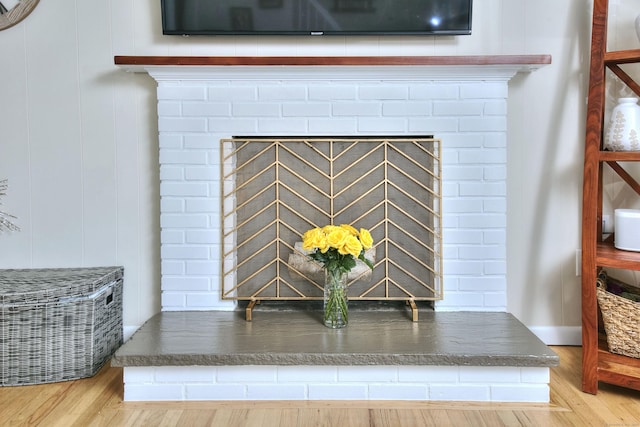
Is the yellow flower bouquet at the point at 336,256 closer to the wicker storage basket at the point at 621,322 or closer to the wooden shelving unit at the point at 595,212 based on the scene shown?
the wooden shelving unit at the point at 595,212

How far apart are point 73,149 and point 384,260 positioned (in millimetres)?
1383

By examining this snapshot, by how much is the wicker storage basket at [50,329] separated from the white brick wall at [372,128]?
1.20ft

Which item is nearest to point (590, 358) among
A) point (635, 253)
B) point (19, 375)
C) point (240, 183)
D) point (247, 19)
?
point (635, 253)

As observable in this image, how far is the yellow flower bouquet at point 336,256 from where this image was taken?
193 centimetres

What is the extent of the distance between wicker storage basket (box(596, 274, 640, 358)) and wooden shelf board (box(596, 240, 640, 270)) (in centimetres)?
15

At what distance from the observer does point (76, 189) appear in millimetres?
2328

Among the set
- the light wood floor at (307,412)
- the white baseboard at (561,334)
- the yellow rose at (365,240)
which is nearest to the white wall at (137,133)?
the white baseboard at (561,334)

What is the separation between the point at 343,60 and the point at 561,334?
4.82 ft

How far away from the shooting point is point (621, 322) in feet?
6.41

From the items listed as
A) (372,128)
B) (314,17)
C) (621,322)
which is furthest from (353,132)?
(621,322)

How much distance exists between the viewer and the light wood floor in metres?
1.69

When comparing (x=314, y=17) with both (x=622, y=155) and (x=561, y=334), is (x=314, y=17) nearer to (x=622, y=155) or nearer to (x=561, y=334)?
(x=622, y=155)

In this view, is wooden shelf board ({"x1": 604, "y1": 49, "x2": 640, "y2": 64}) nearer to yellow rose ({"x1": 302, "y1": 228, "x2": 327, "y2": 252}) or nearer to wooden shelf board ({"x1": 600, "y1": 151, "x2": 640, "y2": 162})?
wooden shelf board ({"x1": 600, "y1": 151, "x2": 640, "y2": 162})

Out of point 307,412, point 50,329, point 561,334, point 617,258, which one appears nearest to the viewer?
point 307,412
